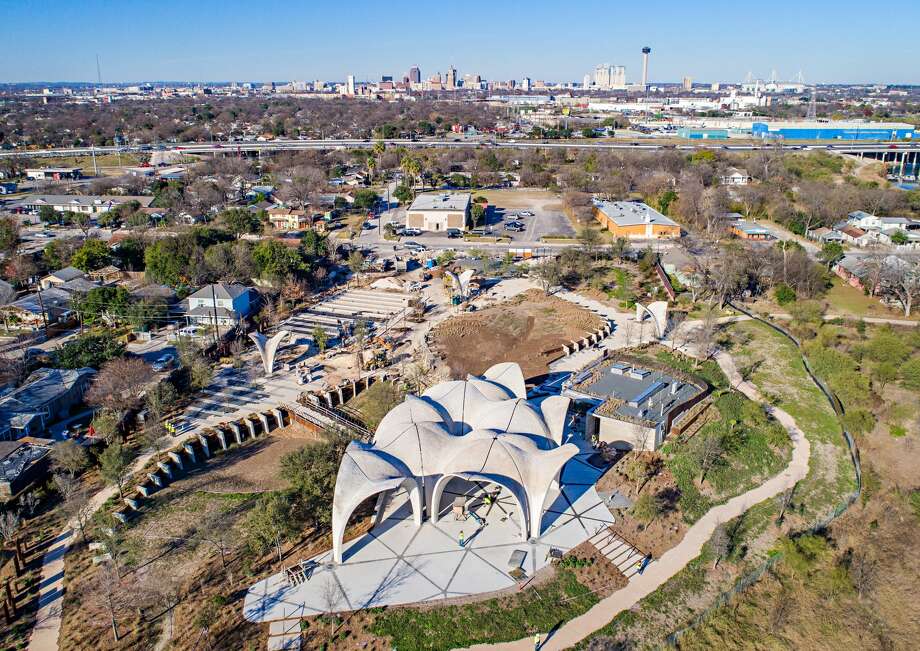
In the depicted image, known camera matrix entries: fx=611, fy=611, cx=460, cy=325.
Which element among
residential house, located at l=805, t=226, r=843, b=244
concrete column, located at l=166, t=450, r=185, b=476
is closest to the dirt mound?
concrete column, located at l=166, t=450, r=185, b=476

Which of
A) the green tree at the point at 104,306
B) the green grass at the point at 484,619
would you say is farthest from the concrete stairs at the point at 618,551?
the green tree at the point at 104,306

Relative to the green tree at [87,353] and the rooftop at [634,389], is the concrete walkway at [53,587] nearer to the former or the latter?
the green tree at [87,353]

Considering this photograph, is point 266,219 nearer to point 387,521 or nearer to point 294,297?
point 294,297

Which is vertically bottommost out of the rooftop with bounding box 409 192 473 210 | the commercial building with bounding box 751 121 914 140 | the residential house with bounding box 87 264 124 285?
the residential house with bounding box 87 264 124 285

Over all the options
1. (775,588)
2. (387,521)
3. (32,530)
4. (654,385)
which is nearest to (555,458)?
(387,521)

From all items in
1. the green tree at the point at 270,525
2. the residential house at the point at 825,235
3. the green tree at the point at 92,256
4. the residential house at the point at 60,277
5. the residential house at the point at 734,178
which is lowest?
the green tree at the point at 270,525

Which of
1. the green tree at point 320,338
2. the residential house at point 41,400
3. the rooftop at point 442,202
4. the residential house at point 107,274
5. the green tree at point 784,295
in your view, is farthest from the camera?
the rooftop at point 442,202

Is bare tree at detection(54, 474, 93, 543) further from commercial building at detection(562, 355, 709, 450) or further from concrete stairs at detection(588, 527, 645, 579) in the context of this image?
commercial building at detection(562, 355, 709, 450)
